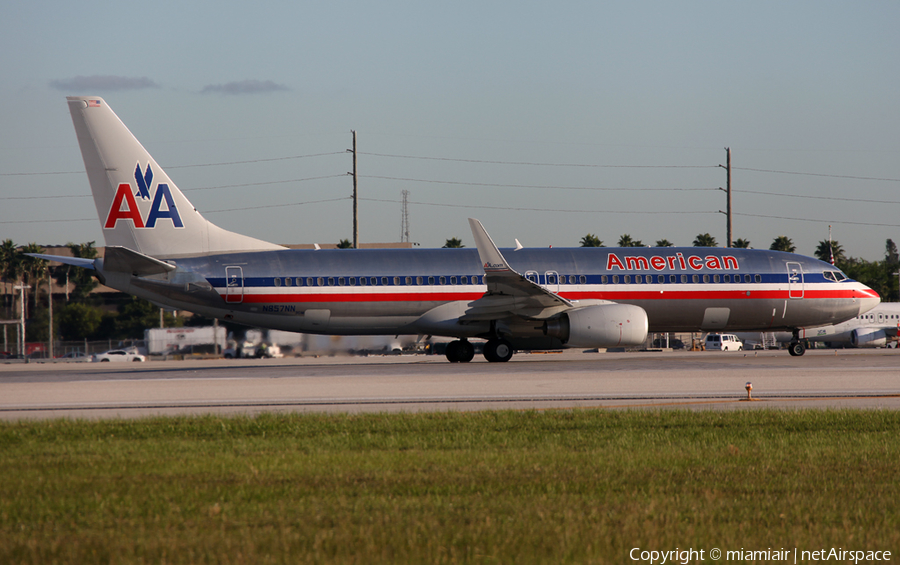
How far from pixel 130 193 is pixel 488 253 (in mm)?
12637

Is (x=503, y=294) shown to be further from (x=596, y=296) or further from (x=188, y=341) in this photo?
(x=188, y=341)

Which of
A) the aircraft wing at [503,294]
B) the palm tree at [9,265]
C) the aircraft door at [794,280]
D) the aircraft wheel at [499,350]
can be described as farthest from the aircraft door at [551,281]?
the palm tree at [9,265]

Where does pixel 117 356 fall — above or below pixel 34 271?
below

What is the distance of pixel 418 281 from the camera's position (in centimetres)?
3073

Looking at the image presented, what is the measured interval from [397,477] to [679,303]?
25.5 meters

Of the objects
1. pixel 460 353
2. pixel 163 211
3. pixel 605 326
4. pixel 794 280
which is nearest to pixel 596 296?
pixel 605 326

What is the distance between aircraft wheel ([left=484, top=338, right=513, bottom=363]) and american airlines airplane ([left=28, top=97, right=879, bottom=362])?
0.13 ft

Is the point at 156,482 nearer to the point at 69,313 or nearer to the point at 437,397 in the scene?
the point at 437,397

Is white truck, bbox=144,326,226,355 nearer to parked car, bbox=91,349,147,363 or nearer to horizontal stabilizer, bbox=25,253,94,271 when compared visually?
parked car, bbox=91,349,147,363

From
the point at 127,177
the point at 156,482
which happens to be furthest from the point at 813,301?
the point at 156,482

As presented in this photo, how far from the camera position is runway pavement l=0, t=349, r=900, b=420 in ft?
52.6

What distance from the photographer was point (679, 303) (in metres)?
32.3

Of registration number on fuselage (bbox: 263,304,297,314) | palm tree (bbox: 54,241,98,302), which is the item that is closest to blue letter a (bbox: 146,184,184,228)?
registration number on fuselage (bbox: 263,304,297,314)

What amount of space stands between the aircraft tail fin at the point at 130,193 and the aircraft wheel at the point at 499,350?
422 inches
